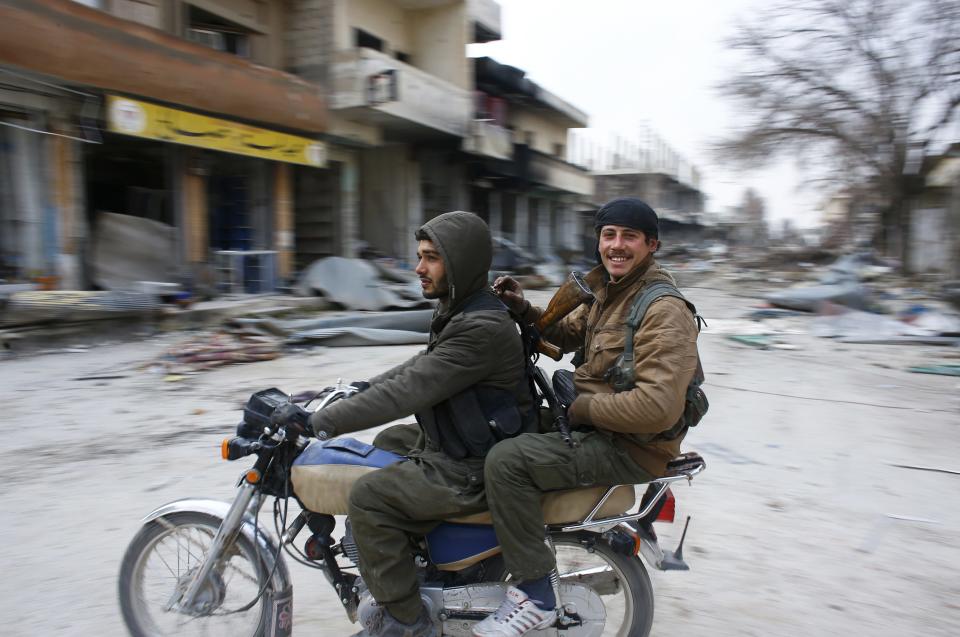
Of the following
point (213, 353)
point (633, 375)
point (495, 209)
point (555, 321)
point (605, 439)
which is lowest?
point (213, 353)

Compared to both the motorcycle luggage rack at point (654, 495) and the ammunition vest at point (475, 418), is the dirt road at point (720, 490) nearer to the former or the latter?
the motorcycle luggage rack at point (654, 495)

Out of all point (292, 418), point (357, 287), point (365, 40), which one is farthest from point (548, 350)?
point (365, 40)

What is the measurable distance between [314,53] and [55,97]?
6.05 m

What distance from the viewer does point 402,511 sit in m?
2.16

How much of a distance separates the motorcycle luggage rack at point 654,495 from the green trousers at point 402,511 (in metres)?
0.34

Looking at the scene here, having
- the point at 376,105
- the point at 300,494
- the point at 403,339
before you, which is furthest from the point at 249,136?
the point at 300,494

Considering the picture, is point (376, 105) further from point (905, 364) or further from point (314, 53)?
point (905, 364)

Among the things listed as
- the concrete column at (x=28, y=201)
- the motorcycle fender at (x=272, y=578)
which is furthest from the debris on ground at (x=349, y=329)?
the motorcycle fender at (x=272, y=578)

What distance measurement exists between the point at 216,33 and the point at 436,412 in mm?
13043

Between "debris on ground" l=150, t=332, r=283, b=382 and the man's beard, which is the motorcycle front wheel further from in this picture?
"debris on ground" l=150, t=332, r=283, b=382

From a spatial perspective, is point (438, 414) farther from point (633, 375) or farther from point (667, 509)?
point (667, 509)

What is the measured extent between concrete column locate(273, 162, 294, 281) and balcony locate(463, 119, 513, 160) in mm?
5557

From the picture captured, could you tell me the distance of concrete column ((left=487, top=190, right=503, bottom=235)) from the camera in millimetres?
22906

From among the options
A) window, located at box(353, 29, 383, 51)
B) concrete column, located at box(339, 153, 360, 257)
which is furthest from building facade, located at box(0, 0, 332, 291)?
window, located at box(353, 29, 383, 51)
